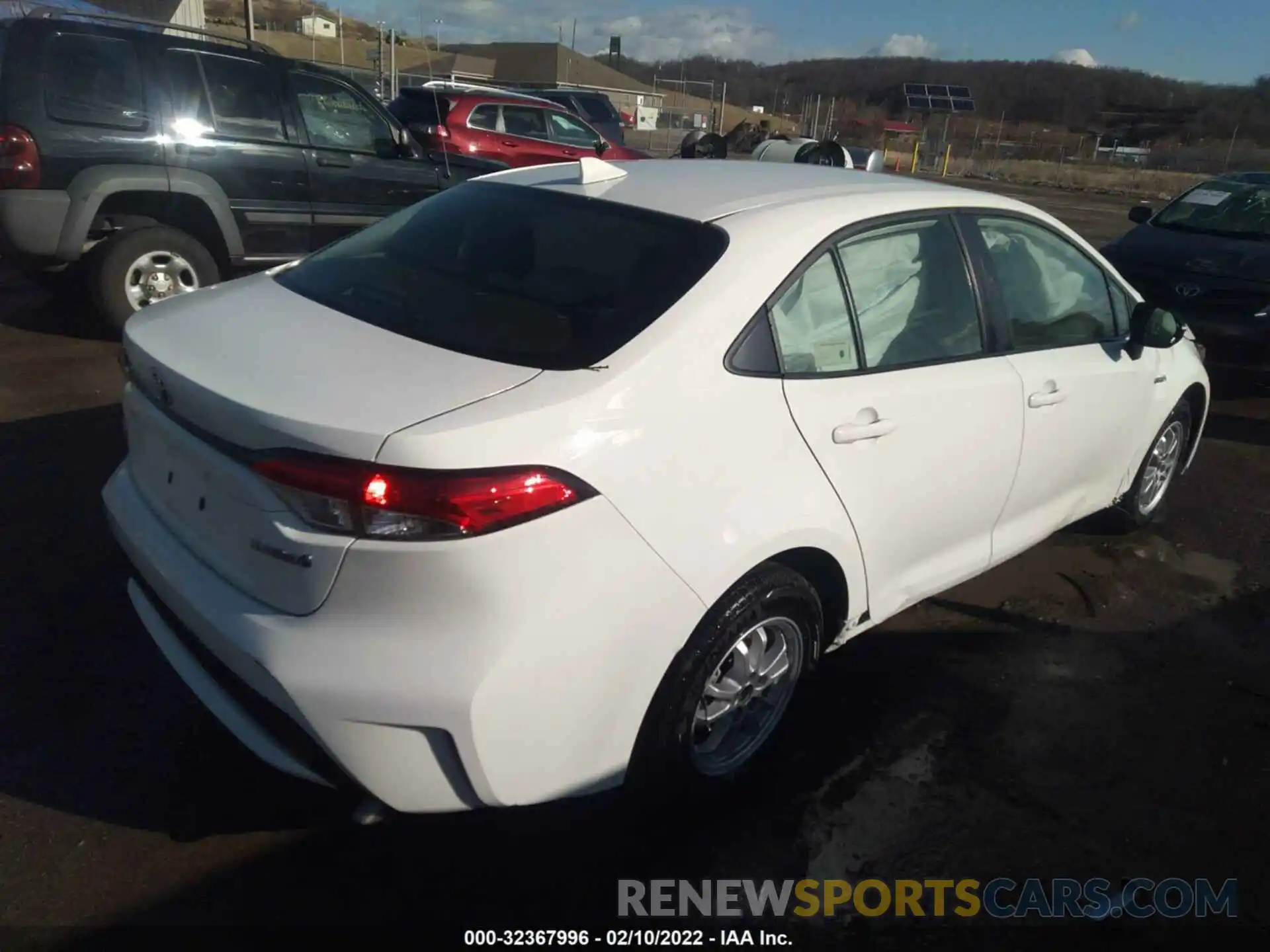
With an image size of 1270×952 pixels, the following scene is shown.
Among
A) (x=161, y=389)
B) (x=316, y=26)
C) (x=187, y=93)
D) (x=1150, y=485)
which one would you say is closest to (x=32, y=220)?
(x=187, y=93)

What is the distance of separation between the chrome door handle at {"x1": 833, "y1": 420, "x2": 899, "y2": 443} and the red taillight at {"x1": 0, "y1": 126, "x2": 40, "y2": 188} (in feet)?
18.1

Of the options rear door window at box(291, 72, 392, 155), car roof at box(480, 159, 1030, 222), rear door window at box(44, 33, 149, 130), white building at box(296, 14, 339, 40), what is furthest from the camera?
white building at box(296, 14, 339, 40)

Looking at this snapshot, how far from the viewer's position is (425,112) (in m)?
12.6

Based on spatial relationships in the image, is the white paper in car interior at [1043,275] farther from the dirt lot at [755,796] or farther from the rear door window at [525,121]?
the rear door window at [525,121]

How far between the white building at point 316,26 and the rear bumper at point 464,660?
215 ft

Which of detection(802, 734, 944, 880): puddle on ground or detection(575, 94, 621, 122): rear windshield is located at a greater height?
detection(575, 94, 621, 122): rear windshield

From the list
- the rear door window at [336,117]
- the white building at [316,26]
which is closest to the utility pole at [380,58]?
the rear door window at [336,117]

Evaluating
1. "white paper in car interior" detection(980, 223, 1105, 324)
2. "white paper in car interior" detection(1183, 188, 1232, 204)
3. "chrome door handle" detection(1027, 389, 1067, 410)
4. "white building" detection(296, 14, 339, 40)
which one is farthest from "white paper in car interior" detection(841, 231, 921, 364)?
"white building" detection(296, 14, 339, 40)

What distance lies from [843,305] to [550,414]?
3.74 feet

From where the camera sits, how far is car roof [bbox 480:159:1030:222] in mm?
2951

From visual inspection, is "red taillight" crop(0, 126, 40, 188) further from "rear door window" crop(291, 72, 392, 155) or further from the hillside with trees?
the hillside with trees

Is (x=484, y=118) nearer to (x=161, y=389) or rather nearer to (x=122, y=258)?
(x=122, y=258)

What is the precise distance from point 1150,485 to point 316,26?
72420 millimetres

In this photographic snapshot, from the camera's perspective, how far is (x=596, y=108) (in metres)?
19.4
